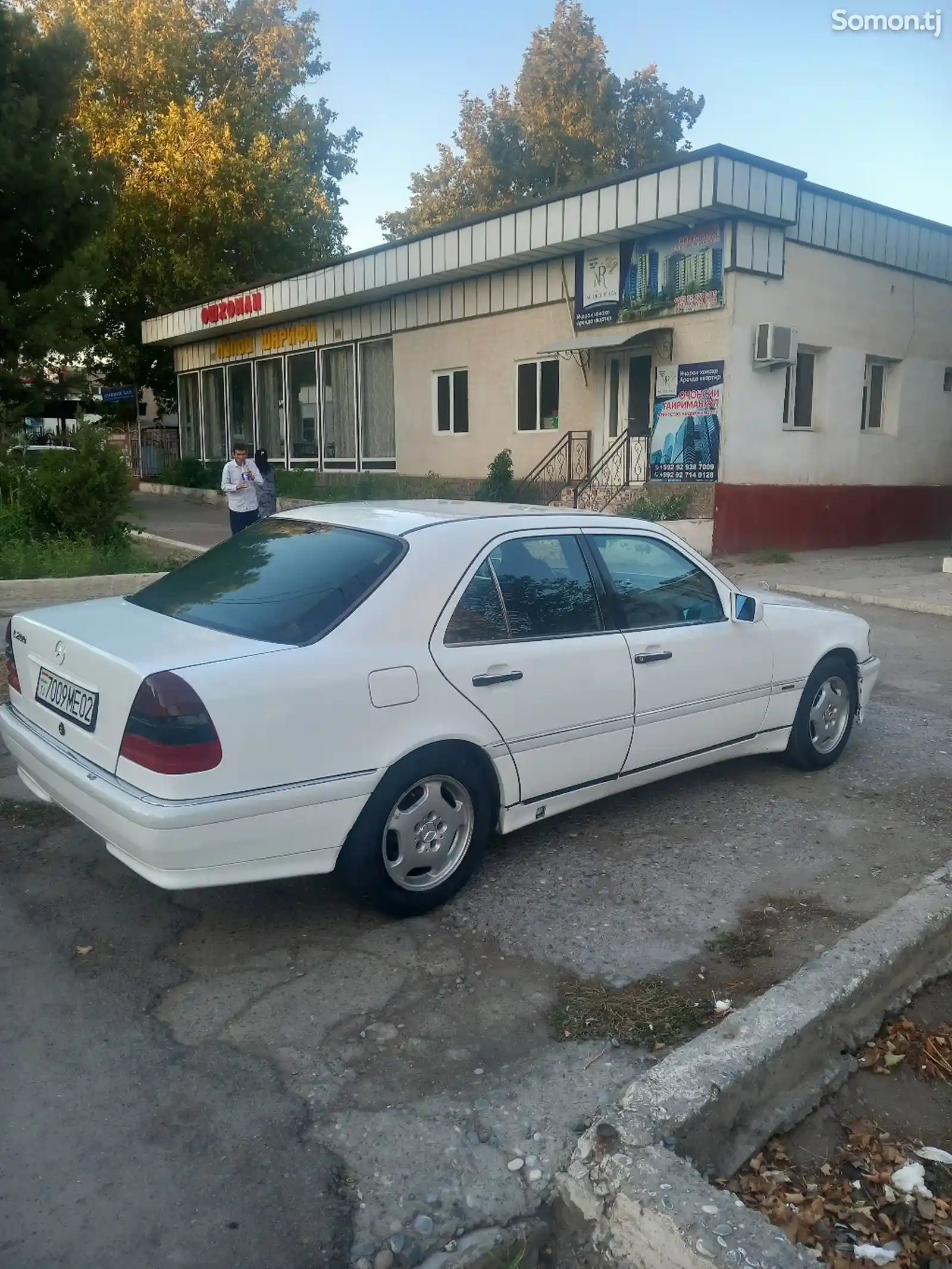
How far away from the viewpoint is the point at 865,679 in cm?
589

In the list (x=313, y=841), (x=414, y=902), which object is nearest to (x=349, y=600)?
(x=313, y=841)

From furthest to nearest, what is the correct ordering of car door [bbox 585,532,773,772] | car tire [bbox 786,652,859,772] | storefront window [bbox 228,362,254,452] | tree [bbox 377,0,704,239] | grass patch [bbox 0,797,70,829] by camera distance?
tree [bbox 377,0,704,239], storefront window [bbox 228,362,254,452], car tire [bbox 786,652,859,772], grass patch [bbox 0,797,70,829], car door [bbox 585,532,773,772]

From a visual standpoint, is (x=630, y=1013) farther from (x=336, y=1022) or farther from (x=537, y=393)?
(x=537, y=393)

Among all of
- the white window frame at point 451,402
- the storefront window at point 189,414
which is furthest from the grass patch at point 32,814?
the storefront window at point 189,414

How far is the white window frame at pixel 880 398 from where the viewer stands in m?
18.0

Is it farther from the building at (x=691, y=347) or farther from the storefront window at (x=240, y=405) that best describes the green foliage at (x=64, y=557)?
the storefront window at (x=240, y=405)

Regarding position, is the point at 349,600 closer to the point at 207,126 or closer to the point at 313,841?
the point at 313,841

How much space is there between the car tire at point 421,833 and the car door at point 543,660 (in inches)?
9.5

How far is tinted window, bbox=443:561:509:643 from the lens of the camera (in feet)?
12.9

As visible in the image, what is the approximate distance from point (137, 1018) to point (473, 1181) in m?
1.27

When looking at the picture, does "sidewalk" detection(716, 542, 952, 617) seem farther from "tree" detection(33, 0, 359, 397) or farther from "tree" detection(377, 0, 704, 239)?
"tree" detection(377, 0, 704, 239)

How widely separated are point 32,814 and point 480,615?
247 cm

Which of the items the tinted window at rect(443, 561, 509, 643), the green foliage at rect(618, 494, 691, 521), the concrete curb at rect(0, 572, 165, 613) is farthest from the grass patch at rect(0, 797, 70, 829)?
the green foliage at rect(618, 494, 691, 521)

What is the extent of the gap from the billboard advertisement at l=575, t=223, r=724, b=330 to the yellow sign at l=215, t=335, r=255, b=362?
12217 millimetres
